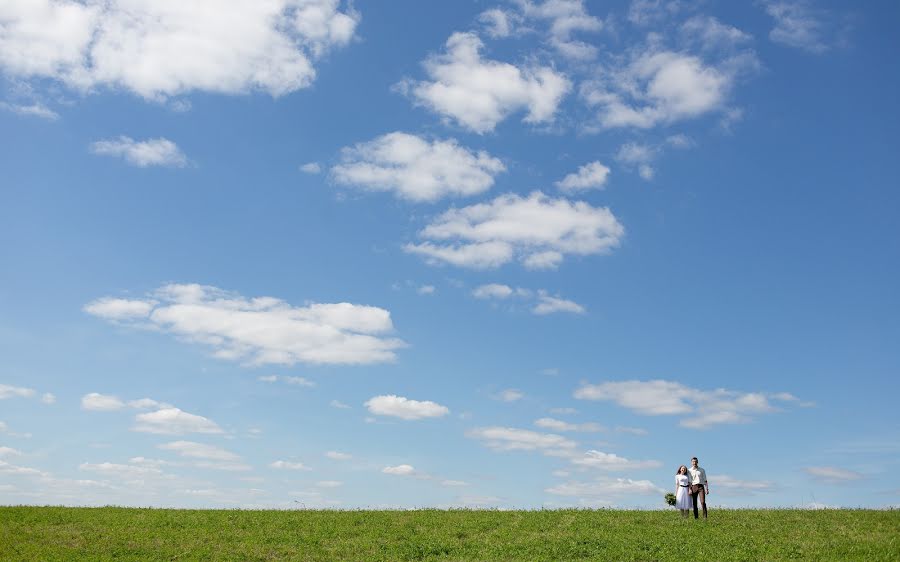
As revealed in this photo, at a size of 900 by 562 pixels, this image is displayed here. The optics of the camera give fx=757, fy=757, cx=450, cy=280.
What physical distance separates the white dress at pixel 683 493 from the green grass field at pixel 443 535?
3.09 ft

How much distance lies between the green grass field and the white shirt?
72.6 inches

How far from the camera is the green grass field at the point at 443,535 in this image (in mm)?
29438

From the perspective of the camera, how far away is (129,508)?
39.5 metres

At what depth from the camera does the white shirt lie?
35125mm

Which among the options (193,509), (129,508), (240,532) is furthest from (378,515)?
(129,508)

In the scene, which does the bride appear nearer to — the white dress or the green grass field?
the white dress

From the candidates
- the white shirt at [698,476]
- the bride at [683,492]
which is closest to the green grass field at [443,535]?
the bride at [683,492]

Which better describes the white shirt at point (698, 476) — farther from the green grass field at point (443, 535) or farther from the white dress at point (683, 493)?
the green grass field at point (443, 535)

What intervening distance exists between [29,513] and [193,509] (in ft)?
25.3

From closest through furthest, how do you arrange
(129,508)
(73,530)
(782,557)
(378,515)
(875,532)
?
(782,557) → (875,532) → (73,530) → (378,515) → (129,508)

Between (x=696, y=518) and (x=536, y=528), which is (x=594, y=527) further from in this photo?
(x=696, y=518)

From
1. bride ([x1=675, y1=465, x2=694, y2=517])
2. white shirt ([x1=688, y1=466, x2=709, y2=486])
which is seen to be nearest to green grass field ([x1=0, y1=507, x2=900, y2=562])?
bride ([x1=675, y1=465, x2=694, y2=517])

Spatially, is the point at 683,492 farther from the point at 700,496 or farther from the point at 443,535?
the point at 443,535

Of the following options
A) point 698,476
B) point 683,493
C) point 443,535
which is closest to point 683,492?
point 683,493
